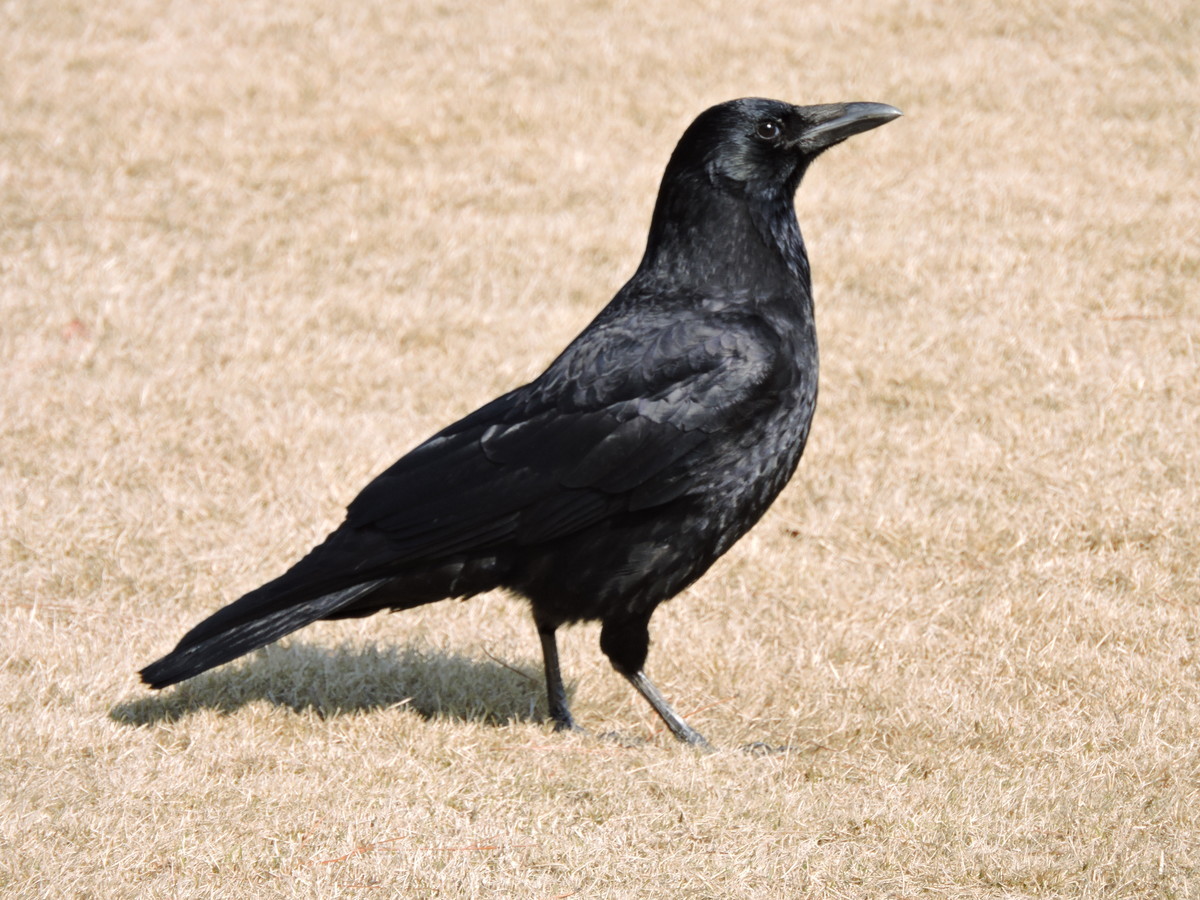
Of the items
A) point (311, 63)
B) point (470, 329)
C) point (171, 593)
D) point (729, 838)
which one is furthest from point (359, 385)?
point (311, 63)

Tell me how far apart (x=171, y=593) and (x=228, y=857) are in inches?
69.3

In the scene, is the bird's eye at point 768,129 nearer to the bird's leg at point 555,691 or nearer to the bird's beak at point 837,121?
the bird's beak at point 837,121

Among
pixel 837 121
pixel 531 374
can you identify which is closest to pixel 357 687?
pixel 837 121

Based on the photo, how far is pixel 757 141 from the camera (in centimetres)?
397

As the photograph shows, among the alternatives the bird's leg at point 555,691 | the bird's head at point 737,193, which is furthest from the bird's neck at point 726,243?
the bird's leg at point 555,691

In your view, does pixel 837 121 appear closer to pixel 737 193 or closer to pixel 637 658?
pixel 737 193

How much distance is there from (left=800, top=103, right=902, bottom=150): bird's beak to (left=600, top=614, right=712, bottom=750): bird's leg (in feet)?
4.96

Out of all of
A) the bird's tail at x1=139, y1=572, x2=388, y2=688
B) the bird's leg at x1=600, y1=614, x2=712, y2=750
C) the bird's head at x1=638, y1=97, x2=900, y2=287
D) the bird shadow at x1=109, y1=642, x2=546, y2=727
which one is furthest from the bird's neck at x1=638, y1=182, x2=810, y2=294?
the bird shadow at x1=109, y1=642, x2=546, y2=727

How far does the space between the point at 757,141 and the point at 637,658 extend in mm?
1558

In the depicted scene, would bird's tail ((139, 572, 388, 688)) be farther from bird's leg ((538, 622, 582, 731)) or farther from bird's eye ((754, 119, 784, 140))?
bird's eye ((754, 119, 784, 140))

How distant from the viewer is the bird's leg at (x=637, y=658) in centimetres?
383

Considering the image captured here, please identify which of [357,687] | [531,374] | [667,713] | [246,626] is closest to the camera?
[246,626]

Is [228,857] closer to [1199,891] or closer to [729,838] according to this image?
[729,838]

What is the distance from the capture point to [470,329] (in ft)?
24.3
